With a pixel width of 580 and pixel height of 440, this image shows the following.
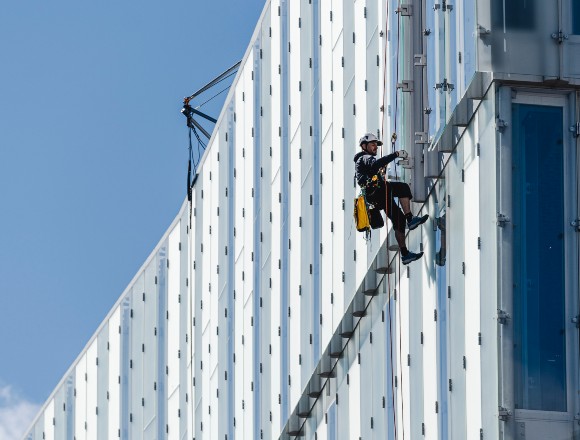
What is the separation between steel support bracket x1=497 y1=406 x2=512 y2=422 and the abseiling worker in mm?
3927

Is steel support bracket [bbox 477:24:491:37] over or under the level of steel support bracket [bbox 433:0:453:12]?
under

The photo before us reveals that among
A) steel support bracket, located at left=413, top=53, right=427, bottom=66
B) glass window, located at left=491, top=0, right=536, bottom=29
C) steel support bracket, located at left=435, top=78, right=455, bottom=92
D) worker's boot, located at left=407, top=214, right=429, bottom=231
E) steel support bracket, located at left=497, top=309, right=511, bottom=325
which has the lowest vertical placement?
steel support bracket, located at left=497, top=309, right=511, bottom=325

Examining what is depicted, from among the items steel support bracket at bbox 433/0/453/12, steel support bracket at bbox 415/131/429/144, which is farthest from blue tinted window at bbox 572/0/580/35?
steel support bracket at bbox 415/131/429/144

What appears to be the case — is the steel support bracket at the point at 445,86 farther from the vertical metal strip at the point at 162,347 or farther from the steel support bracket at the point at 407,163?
the vertical metal strip at the point at 162,347

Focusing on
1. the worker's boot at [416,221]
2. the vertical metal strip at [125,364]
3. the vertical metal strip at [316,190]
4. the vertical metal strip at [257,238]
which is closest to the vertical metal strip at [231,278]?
the vertical metal strip at [257,238]

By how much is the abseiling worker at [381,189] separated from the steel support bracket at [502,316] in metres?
2.73

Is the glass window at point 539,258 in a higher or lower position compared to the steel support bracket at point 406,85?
lower

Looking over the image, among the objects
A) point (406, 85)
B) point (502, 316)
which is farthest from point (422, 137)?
point (502, 316)

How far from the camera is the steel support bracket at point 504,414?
27.3m

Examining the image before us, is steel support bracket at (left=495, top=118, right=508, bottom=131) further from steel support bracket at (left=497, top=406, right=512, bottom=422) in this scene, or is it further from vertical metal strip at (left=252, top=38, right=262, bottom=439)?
vertical metal strip at (left=252, top=38, right=262, bottom=439)

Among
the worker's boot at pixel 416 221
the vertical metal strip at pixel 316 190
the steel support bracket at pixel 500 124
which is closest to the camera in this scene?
the steel support bracket at pixel 500 124

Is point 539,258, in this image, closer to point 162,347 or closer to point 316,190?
point 316,190

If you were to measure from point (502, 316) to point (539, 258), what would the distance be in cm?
115

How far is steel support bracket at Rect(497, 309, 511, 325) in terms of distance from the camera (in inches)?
1099
